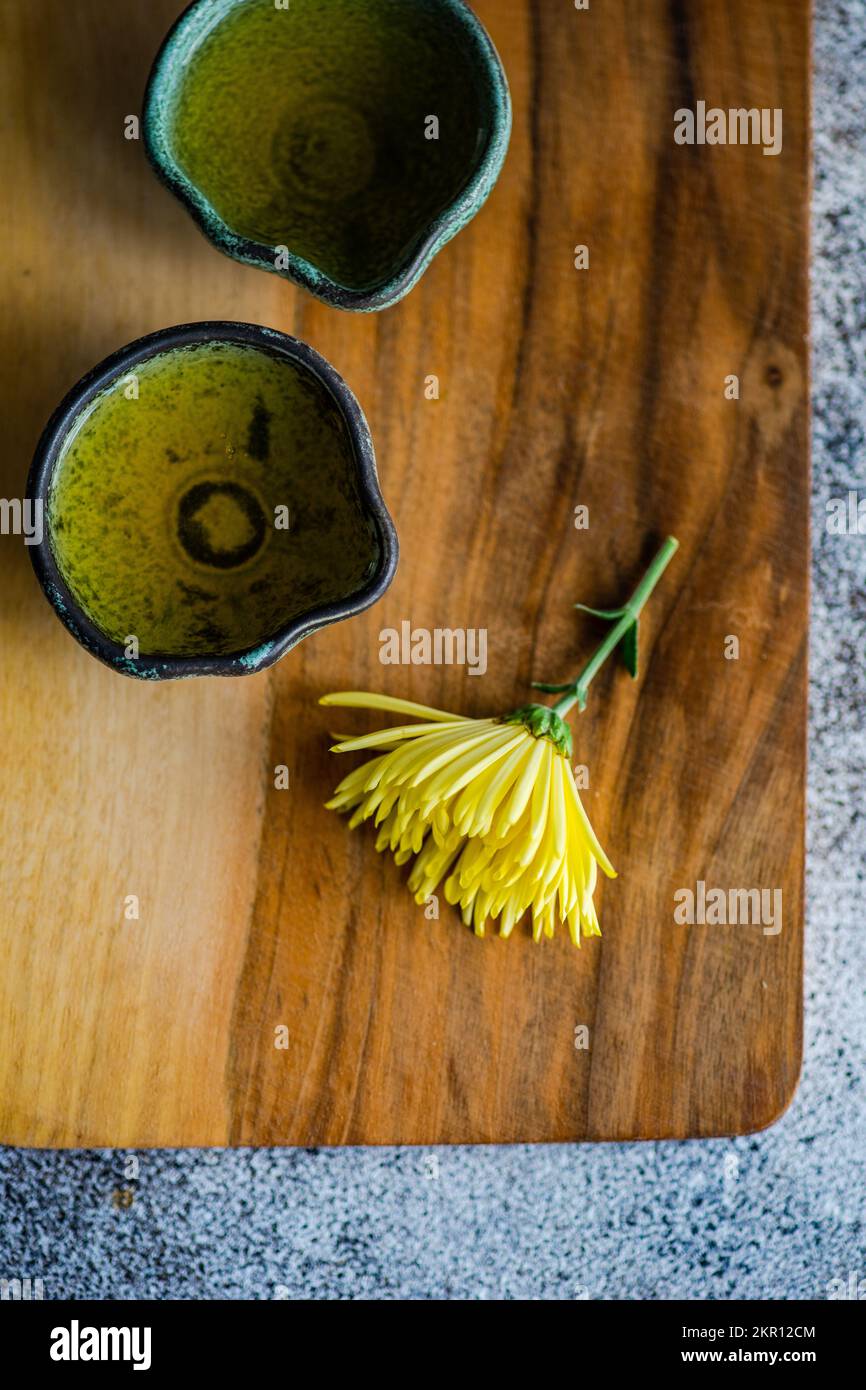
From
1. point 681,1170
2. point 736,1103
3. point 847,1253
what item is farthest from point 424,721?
point 847,1253

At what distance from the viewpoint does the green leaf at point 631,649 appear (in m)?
0.62

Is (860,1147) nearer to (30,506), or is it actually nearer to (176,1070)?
(176,1070)

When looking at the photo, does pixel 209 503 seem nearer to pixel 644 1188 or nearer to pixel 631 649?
pixel 631 649

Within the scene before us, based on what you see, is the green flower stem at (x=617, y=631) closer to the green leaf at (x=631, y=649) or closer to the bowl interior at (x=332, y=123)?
the green leaf at (x=631, y=649)

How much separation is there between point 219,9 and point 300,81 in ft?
0.20

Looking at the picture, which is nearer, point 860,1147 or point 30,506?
point 30,506

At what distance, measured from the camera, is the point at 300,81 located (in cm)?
61

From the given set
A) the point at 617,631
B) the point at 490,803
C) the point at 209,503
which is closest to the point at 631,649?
the point at 617,631

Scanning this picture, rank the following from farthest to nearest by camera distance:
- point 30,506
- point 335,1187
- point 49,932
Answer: point 335,1187 → point 49,932 → point 30,506

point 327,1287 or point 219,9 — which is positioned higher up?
point 219,9

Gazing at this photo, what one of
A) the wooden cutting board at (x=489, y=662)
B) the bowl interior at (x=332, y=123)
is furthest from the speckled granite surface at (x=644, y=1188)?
the bowl interior at (x=332, y=123)

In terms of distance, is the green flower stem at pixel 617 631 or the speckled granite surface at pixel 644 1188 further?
the speckled granite surface at pixel 644 1188

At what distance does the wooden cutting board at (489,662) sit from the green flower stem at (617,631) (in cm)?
1

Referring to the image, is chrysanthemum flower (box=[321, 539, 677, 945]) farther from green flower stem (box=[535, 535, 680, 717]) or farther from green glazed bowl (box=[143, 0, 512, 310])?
green glazed bowl (box=[143, 0, 512, 310])
